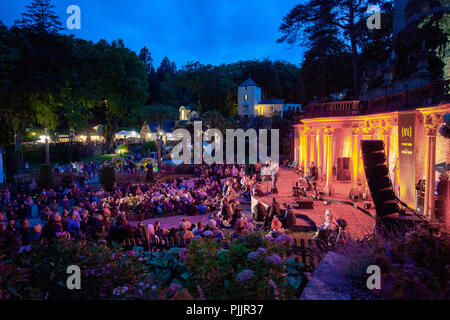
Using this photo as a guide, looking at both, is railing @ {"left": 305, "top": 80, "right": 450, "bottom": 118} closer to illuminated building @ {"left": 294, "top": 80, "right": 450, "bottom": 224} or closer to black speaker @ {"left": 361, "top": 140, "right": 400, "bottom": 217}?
illuminated building @ {"left": 294, "top": 80, "right": 450, "bottom": 224}

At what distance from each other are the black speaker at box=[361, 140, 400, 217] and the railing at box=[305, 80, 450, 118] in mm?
3404

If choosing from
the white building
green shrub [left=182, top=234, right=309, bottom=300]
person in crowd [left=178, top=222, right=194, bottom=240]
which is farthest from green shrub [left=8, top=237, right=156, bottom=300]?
the white building

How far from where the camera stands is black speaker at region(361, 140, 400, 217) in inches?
313

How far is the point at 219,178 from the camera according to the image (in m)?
22.0

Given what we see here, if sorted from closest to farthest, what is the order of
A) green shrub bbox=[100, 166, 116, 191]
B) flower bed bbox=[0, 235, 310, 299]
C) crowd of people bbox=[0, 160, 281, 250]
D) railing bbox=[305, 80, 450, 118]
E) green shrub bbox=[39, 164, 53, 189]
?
flower bed bbox=[0, 235, 310, 299]
crowd of people bbox=[0, 160, 281, 250]
railing bbox=[305, 80, 450, 118]
green shrub bbox=[39, 164, 53, 189]
green shrub bbox=[100, 166, 116, 191]

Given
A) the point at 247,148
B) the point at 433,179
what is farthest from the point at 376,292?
the point at 247,148

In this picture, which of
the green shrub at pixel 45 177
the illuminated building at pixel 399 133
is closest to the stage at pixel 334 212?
the illuminated building at pixel 399 133

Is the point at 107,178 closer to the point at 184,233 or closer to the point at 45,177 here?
the point at 45,177

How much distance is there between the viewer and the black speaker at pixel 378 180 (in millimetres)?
7941

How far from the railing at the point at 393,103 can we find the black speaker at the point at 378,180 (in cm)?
340

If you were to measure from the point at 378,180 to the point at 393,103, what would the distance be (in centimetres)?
652

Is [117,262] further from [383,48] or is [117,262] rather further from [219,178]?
[383,48]

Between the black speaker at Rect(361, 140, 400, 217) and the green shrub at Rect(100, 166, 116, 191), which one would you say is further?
the green shrub at Rect(100, 166, 116, 191)

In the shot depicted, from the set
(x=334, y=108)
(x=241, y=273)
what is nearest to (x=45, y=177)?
(x=334, y=108)
